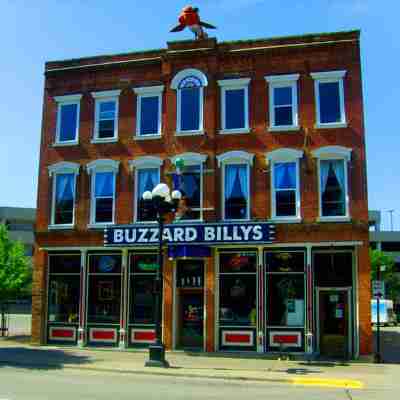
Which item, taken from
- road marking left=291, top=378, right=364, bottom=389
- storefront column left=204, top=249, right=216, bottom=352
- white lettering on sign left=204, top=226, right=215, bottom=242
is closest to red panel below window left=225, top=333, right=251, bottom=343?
storefront column left=204, top=249, right=216, bottom=352

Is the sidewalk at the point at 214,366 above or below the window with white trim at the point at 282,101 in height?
below

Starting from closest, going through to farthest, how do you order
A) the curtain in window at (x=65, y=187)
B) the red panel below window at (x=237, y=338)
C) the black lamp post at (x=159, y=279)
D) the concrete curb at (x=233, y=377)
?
the concrete curb at (x=233, y=377)
the black lamp post at (x=159, y=279)
the red panel below window at (x=237, y=338)
the curtain in window at (x=65, y=187)

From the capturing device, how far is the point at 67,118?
24344 millimetres

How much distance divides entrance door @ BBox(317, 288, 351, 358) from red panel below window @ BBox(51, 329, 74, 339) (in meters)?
9.96

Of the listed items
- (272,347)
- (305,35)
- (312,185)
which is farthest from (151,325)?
(305,35)

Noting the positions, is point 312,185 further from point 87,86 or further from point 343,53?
point 87,86

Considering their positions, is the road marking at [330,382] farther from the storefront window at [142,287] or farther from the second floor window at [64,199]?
the second floor window at [64,199]

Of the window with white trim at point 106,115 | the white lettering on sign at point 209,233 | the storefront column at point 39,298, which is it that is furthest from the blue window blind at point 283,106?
the storefront column at point 39,298

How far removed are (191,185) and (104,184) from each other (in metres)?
3.80

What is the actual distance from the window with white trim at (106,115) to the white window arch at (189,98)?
9.01ft

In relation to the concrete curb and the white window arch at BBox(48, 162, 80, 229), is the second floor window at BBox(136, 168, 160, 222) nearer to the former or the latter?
the white window arch at BBox(48, 162, 80, 229)

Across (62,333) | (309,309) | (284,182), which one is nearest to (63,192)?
(62,333)

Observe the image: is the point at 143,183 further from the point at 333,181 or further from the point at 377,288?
the point at 377,288

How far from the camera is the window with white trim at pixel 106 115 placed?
23531 mm
